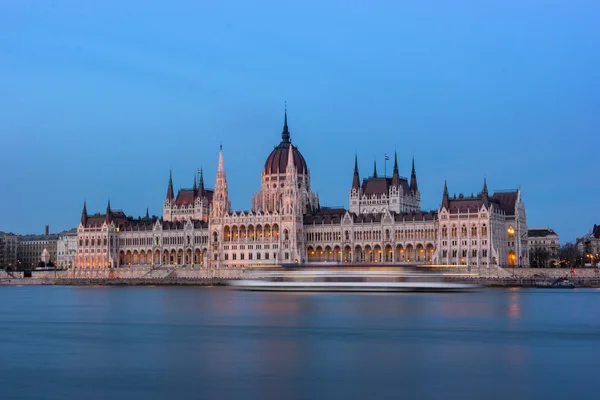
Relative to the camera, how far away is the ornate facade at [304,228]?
421ft

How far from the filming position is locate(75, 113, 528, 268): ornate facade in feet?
421

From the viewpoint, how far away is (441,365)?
3016 centimetres

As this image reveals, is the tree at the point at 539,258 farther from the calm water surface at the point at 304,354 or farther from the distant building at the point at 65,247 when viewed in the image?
the calm water surface at the point at 304,354

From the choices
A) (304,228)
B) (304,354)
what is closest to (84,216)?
(304,228)

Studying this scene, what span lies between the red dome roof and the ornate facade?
0.21m

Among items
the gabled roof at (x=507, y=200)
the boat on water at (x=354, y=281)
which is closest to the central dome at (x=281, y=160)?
the gabled roof at (x=507, y=200)

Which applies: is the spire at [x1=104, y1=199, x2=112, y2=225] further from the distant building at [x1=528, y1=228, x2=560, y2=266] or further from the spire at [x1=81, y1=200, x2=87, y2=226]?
the distant building at [x1=528, y1=228, x2=560, y2=266]

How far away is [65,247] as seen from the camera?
193m

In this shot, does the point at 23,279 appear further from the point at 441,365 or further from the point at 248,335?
the point at 441,365

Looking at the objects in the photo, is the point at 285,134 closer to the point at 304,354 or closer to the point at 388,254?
the point at 388,254

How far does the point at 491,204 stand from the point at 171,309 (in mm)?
74482

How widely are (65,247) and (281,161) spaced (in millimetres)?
64986

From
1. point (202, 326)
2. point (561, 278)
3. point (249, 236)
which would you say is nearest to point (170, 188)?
point (249, 236)

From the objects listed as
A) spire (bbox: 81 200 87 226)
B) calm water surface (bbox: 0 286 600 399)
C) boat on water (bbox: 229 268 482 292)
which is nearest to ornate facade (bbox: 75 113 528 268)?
spire (bbox: 81 200 87 226)
